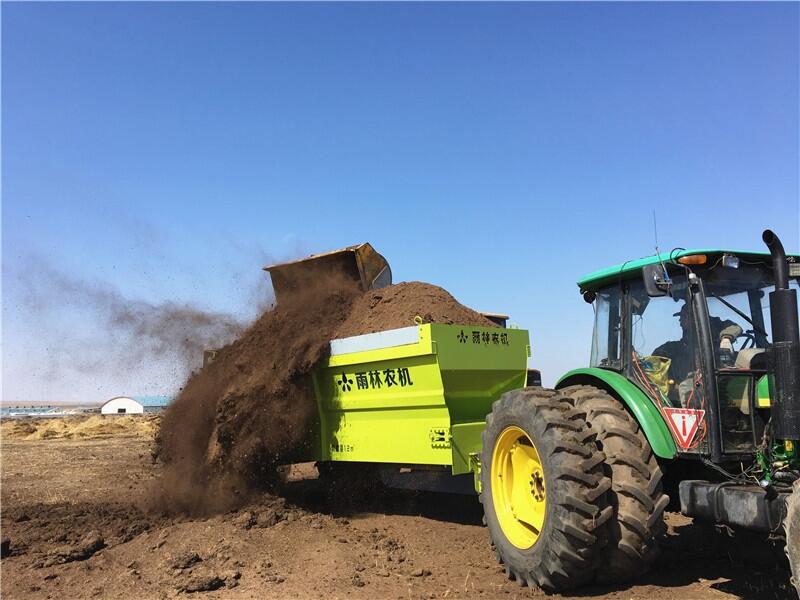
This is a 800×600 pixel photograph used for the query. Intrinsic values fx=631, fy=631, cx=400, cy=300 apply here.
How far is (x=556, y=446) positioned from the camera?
4.15 m

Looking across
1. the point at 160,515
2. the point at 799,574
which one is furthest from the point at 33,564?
the point at 799,574

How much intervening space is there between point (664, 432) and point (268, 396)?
13.9 feet

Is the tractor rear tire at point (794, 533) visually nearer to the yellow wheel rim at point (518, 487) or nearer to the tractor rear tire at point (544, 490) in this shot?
the tractor rear tire at point (544, 490)

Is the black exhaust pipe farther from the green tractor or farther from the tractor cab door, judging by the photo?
the tractor cab door

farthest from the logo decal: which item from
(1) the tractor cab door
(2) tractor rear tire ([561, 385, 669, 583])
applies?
(2) tractor rear tire ([561, 385, 669, 583])

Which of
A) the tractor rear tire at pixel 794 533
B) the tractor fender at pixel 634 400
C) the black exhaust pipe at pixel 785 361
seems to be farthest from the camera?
the tractor fender at pixel 634 400

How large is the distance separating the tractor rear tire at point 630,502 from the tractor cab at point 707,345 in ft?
1.12

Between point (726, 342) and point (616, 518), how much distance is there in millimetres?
1420

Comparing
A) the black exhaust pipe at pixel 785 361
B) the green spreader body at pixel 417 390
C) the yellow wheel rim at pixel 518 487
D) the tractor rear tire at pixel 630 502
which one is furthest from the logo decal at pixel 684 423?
the green spreader body at pixel 417 390

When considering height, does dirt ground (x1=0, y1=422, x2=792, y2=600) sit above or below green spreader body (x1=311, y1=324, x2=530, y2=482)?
below

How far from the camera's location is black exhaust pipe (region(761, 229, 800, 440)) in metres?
3.72

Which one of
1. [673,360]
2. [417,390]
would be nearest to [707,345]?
[673,360]

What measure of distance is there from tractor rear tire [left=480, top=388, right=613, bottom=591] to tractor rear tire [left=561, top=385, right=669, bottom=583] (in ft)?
0.26

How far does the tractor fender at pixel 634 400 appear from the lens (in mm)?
4250
